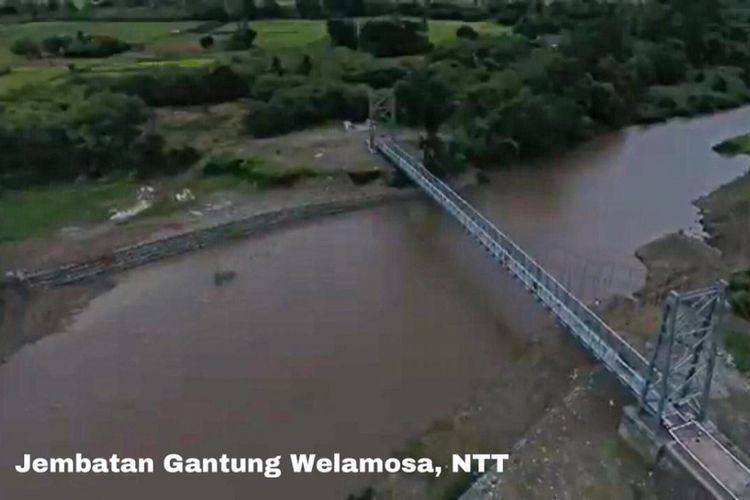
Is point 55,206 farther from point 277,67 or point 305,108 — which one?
point 277,67

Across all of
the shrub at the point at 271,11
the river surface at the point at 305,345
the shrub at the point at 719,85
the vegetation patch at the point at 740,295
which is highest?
the shrub at the point at 271,11

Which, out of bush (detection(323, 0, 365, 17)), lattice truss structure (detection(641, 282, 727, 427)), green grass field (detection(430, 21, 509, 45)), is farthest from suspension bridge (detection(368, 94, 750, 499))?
bush (detection(323, 0, 365, 17))

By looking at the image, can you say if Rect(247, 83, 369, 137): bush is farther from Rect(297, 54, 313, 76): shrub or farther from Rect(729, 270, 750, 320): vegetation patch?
Rect(729, 270, 750, 320): vegetation patch

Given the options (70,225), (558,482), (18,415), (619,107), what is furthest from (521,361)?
(619,107)

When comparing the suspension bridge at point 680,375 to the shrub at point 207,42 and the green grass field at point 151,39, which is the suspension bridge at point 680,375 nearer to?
the green grass field at point 151,39

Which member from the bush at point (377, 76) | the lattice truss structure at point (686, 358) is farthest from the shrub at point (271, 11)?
the lattice truss structure at point (686, 358)
